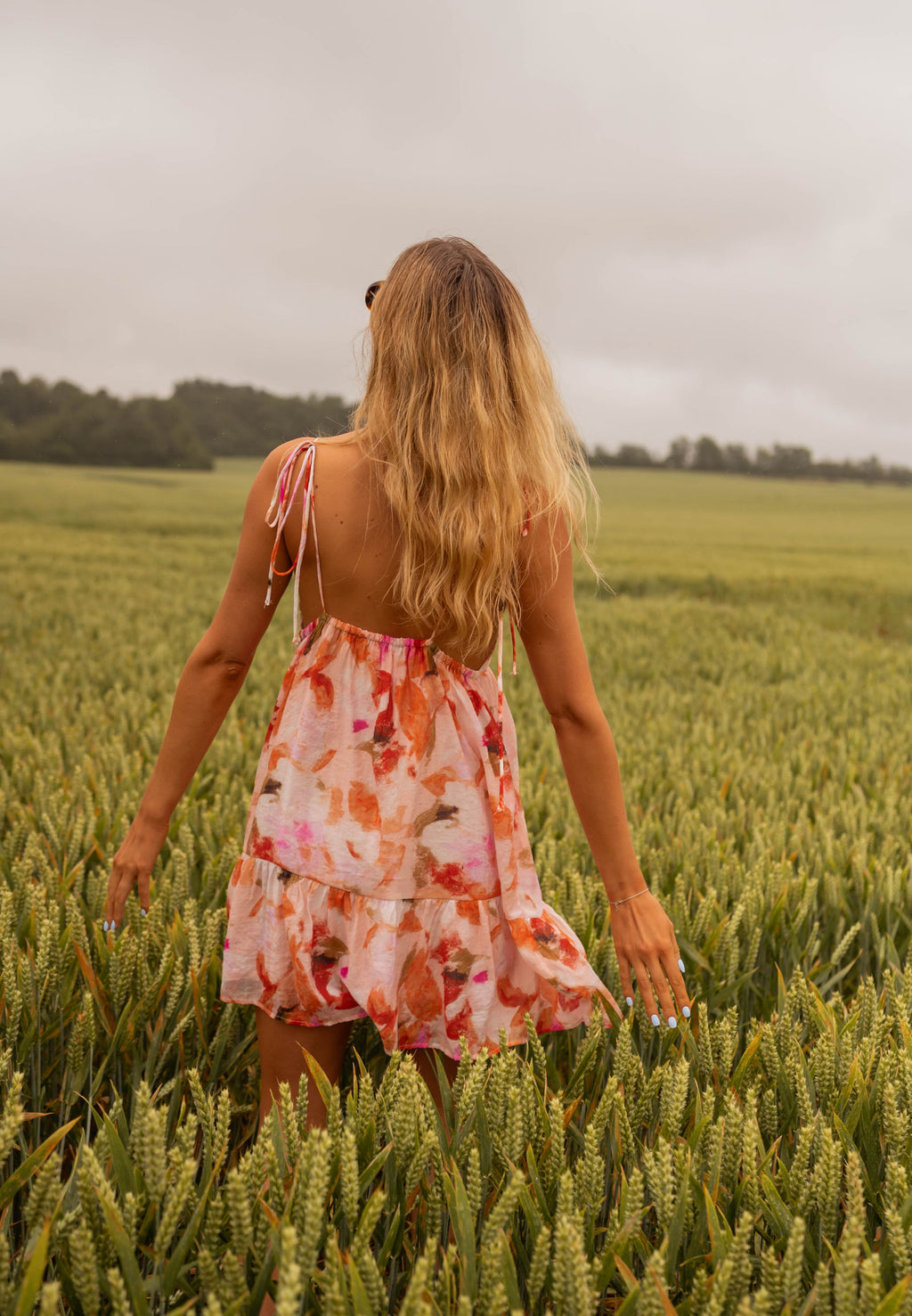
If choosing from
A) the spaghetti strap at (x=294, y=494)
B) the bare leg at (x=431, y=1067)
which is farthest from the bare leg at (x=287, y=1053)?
the spaghetti strap at (x=294, y=494)

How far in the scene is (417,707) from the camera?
1415mm

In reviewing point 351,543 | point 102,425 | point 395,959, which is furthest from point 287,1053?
point 102,425

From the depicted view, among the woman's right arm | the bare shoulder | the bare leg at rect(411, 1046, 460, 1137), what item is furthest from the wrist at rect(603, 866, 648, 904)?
the bare shoulder

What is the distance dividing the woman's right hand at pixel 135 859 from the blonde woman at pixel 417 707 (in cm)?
6

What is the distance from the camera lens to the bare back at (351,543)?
1.35m

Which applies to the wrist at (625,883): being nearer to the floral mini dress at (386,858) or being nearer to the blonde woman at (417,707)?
the blonde woman at (417,707)

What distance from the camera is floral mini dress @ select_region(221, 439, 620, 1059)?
139cm

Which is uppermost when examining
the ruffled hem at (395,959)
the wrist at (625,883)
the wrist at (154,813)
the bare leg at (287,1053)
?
the wrist at (154,813)

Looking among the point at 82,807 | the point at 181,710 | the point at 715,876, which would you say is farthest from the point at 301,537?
the point at 82,807

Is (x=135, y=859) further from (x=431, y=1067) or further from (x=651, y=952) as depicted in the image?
(x=651, y=952)

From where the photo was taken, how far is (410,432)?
1315 millimetres

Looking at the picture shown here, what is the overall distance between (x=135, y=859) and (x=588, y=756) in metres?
0.77

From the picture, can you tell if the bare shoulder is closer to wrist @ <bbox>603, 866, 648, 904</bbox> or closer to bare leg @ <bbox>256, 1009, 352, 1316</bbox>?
wrist @ <bbox>603, 866, 648, 904</bbox>

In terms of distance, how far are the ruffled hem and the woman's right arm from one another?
99 millimetres
